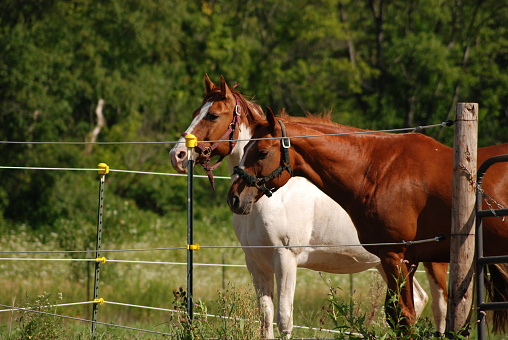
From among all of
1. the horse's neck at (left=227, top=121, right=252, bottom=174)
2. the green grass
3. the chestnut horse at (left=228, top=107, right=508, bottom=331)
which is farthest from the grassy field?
the horse's neck at (left=227, top=121, right=252, bottom=174)

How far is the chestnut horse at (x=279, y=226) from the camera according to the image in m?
6.23

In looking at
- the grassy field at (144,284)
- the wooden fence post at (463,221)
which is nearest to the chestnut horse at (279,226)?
the grassy field at (144,284)

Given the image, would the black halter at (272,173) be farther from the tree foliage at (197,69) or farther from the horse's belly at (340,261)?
the tree foliage at (197,69)

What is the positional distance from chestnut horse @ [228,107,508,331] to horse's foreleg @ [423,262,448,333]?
1064 millimetres

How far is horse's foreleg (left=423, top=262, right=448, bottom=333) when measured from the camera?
6.73 meters

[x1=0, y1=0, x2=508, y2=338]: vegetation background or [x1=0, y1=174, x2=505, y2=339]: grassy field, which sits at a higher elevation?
[x1=0, y1=0, x2=508, y2=338]: vegetation background

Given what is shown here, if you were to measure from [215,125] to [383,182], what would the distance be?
1.84 m

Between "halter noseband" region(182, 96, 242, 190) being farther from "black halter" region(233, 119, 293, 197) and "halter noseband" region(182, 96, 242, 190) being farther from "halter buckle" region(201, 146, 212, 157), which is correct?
"black halter" region(233, 119, 293, 197)

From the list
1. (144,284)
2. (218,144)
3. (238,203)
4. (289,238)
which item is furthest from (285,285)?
(144,284)

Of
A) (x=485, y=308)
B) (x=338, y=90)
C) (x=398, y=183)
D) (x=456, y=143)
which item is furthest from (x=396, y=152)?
(x=338, y=90)

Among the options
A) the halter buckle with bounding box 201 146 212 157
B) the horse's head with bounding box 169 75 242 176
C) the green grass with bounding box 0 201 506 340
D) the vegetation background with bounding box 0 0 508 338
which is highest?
the vegetation background with bounding box 0 0 508 338

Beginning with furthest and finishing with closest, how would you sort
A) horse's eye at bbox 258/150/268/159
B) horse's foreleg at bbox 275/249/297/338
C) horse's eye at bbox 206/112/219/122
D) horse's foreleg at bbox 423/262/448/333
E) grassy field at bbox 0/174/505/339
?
horse's foreleg at bbox 423/262/448/333 < horse's eye at bbox 206/112/219/122 < horse's foreleg at bbox 275/249/297/338 < horse's eye at bbox 258/150/268/159 < grassy field at bbox 0/174/505/339

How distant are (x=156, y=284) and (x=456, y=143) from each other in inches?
325

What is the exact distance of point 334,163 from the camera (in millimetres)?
5434
